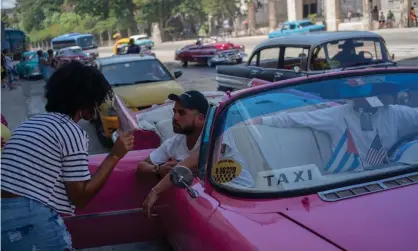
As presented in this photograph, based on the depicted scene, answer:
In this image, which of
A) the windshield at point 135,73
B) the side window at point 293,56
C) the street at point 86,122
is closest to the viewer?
the side window at point 293,56

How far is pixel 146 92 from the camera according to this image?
10164 millimetres

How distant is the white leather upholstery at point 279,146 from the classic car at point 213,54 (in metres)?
22.6

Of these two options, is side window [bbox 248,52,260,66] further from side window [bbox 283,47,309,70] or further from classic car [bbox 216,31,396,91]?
side window [bbox 283,47,309,70]

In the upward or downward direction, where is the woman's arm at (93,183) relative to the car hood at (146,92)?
upward

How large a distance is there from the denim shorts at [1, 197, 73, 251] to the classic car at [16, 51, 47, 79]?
92.0 feet

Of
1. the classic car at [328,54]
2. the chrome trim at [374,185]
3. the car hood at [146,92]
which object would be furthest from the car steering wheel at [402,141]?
the car hood at [146,92]

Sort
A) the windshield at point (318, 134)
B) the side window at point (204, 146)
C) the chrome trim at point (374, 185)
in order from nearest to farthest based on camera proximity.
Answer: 1. the chrome trim at point (374, 185)
2. the windshield at point (318, 134)
3. the side window at point (204, 146)

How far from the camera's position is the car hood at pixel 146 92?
9875 millimetres

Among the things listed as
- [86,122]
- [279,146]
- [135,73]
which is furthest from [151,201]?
[86,122]

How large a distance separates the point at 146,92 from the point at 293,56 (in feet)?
9.46

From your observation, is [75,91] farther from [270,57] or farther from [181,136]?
[270,57]

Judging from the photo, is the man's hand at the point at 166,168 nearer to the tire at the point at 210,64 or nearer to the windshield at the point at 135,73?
the windshield at the point at 135,73

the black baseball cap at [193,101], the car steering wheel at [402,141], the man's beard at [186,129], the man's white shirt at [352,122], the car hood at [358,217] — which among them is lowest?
the car hood at [358,217]

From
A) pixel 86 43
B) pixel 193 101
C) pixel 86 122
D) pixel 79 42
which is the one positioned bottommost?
pixel 86 122
